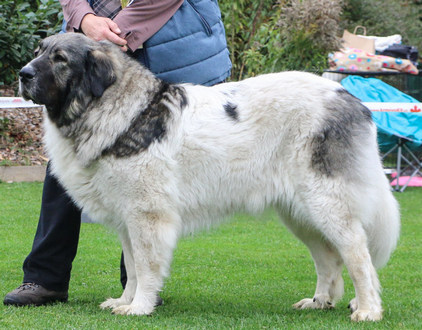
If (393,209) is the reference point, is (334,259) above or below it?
below

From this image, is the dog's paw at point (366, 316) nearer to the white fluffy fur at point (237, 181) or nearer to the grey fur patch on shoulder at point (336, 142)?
the white fluffy fur at point (237, 181)

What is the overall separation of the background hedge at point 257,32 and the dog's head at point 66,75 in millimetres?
6563

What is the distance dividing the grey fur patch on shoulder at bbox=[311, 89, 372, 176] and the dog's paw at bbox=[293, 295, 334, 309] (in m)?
0.85

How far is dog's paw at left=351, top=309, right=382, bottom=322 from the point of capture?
11.9 ft

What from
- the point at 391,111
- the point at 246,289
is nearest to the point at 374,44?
the point at 391,111

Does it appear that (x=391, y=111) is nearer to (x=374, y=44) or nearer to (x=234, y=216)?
(x=374, y=44)

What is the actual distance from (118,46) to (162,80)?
32 cm

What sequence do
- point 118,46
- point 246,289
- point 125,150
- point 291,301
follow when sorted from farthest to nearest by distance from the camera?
point 246,289 < point 291,301 < point 118,46 < point 125,150

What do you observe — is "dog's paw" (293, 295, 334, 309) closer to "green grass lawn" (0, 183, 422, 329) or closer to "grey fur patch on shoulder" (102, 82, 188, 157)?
"green grass lawn" (0, 183, 422, 329)

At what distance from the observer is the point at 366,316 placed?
3.64 meters

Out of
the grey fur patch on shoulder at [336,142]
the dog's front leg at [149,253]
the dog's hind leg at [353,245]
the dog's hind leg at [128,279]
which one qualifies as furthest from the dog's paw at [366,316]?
the dog's hind leg at [128,279]

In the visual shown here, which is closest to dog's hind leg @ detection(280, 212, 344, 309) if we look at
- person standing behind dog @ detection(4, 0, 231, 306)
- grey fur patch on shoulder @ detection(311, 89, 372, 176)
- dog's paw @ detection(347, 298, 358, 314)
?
dog's paw @ detection(347, 298, 358, 314)

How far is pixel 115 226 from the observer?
3889 mm

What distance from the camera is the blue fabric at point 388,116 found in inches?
371
